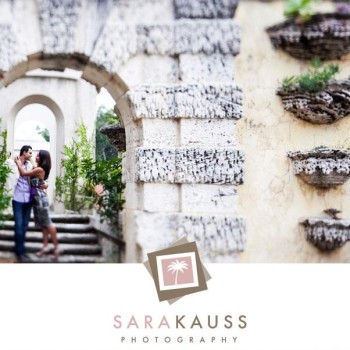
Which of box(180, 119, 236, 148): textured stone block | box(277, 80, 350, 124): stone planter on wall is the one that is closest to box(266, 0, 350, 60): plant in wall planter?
box(277, 80, 350, 124): stone planter on wall

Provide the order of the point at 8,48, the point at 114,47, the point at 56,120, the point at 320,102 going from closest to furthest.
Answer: the point at 8,48 → the point at 114,47 → the point at 320,102 → the point at 56,120

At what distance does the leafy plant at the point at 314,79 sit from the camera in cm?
336

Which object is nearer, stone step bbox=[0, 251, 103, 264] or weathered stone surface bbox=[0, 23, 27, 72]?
weathered stone surface bbox=[0, 23, 27, 72]

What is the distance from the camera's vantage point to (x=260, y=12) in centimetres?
340

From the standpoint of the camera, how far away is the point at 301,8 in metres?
3.35

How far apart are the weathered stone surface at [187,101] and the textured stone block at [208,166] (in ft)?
0.73

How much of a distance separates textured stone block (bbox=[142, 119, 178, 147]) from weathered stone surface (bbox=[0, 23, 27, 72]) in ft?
2.73

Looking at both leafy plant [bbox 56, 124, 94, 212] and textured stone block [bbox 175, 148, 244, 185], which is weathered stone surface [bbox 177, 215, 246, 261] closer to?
textured stone block [bbox 175, 148, 244, 185]

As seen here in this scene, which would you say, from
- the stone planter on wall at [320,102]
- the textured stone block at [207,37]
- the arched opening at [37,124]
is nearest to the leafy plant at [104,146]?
the arched opening at [37,124]

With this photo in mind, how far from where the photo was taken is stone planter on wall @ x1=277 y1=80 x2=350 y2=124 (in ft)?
11.1

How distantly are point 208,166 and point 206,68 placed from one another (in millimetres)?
603

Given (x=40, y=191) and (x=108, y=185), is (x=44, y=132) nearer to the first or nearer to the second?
(x=40, y=191)

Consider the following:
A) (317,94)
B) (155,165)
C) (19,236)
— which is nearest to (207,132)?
(155,165)

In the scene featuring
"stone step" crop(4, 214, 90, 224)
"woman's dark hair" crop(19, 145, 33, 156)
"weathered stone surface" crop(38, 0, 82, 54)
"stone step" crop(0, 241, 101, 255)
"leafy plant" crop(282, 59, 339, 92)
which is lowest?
"stone step" crop(0, 241, 101, 255)
